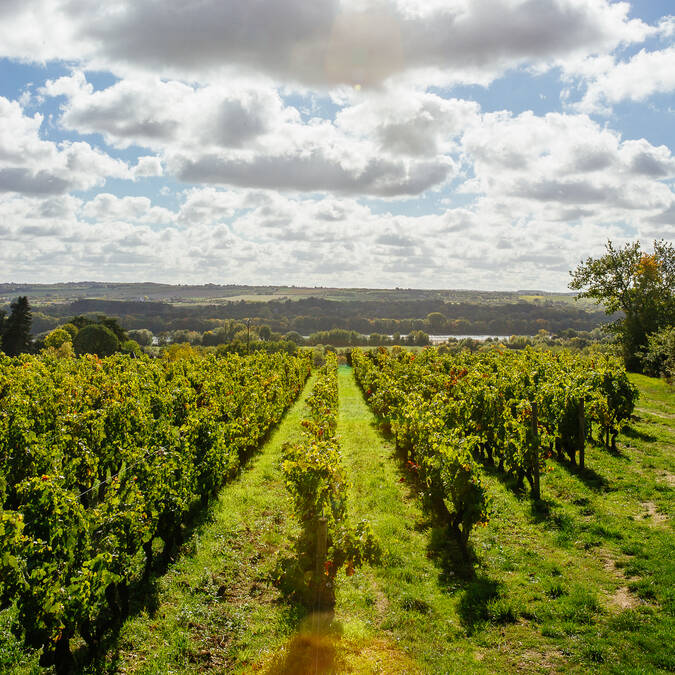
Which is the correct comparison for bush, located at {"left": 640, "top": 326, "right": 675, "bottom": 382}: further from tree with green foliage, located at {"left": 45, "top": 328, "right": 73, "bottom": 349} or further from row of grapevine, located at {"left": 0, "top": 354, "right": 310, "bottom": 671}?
tree with green foliage, located at {"left": 45, "top": 328, "right": 73, "bottom": 349}

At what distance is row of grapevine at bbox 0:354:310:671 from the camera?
19.0ft

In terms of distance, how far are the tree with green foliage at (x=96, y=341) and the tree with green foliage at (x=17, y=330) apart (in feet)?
23.6

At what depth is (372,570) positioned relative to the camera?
8875 millimetres

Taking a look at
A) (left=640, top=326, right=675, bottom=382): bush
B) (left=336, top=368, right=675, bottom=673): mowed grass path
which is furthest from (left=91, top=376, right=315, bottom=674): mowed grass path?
(left=640, top=326, right=675, bottom=382): bush

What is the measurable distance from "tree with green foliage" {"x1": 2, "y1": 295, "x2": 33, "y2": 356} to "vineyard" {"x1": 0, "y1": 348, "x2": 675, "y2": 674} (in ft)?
166

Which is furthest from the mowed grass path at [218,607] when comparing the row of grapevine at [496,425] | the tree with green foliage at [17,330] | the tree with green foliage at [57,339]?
the tree with green foliage at [57,339]

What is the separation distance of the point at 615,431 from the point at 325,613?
11809 mm

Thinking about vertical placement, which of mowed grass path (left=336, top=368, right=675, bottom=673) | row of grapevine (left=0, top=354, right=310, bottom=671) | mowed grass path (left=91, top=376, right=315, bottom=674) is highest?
row of grapevine (left=0, top=354, right=310, bottom=671)

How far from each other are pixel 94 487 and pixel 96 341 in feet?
209

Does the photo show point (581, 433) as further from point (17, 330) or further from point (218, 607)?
point (17, 330)

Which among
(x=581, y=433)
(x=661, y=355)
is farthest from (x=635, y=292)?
(x=581, y=433)

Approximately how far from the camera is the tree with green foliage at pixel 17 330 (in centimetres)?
5581

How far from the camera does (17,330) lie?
56.5 metres

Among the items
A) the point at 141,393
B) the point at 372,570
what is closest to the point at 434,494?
the point at 372,570
